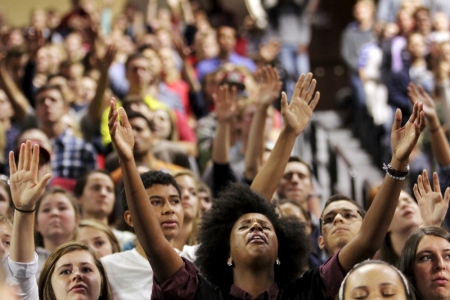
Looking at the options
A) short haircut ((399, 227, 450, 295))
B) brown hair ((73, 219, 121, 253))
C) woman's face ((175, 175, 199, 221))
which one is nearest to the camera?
short haircut ((399, 227, 450, 295))

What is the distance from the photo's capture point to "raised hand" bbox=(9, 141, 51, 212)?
12.5ft

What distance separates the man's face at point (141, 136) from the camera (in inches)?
240

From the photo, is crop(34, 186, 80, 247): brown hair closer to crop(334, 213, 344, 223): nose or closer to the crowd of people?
the crowd of people

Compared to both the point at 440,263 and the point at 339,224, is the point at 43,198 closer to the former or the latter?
the point at 339,224

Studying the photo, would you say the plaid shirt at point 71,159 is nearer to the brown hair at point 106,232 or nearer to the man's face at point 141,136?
the man's face at point 141,136

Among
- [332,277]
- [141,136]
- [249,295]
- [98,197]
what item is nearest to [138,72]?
[141,136]

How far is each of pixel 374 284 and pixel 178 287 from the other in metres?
0.83

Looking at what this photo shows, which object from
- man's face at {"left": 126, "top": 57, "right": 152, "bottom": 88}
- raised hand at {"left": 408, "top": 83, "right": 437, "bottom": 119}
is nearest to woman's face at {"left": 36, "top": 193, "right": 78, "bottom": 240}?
raised hand at {"left": 408, "top": 83, "right": 437, "bottom": 119}

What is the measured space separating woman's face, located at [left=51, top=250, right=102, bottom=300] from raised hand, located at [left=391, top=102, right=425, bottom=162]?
1.46 meters

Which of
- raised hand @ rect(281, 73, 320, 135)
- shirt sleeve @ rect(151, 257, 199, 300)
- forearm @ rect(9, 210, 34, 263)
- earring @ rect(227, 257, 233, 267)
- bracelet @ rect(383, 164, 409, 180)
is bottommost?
shirt sleeve @ rect(151, 257, 199, 300)

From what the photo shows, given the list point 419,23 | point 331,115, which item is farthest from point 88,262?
point 331,115

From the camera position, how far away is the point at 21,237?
3.82m

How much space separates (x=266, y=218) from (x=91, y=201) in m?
1.90

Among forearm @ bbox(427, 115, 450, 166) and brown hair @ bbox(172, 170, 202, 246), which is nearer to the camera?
brown hair @ bbox(172, 170, 202, 246)
